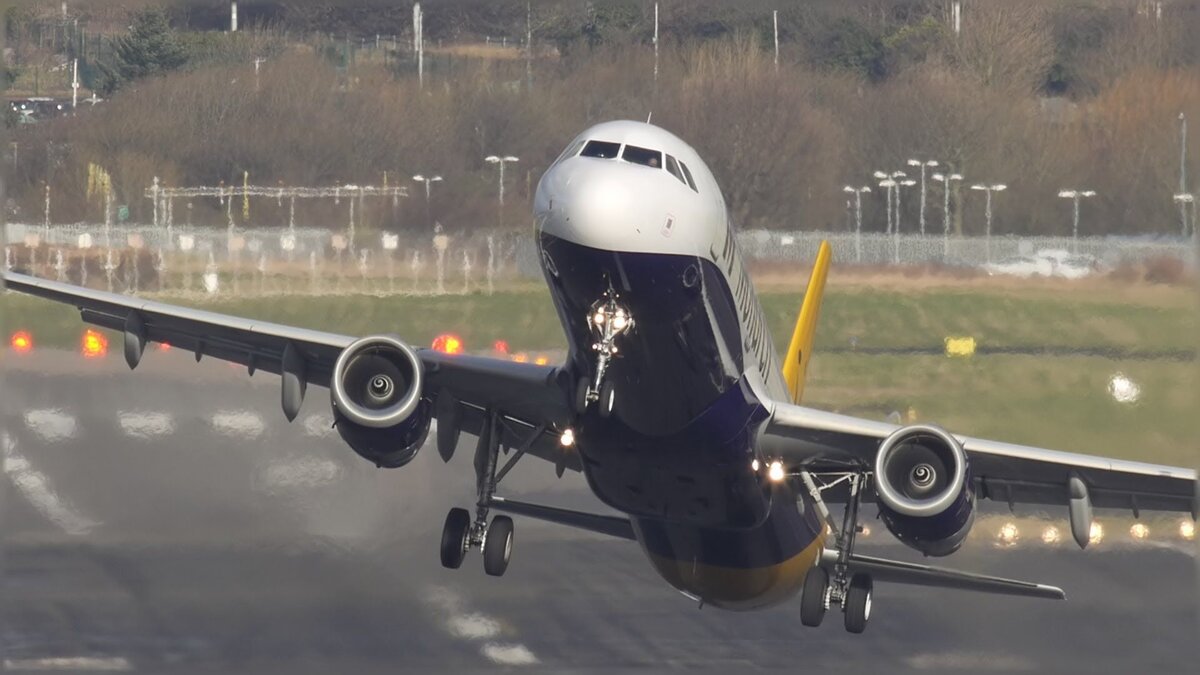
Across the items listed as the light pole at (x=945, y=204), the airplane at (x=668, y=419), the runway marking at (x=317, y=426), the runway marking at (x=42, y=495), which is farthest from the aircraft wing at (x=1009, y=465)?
the runway marking at (x=42, y=495)

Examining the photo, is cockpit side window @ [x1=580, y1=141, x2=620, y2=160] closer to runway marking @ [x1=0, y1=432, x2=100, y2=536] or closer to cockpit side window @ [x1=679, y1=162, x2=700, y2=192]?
cockpit side window @ [x1=679, y1=162, x2=700, y2=192]

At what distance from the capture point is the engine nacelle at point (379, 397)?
909 inches

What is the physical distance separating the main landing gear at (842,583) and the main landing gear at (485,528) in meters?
3.89

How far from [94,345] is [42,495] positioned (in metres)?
3.20

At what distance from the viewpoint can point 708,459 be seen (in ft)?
75.8

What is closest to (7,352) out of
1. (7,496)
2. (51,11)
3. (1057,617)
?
(7,496)

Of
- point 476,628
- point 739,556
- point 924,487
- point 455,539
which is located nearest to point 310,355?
point 455,539

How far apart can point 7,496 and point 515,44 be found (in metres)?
12.5

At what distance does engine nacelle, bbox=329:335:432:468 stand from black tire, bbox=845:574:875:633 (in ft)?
21.4

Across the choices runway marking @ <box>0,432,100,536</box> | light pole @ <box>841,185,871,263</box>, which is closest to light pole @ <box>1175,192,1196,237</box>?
light pole @ <box>841,185,871,263</box>

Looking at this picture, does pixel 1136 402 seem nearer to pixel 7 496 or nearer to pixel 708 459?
pixel 708 459

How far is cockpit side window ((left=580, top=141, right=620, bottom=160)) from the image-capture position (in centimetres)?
2061

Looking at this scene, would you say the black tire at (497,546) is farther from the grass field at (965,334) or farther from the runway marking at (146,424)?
the runway marking at (146,424)

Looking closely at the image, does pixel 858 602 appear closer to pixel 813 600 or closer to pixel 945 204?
pixel 813 600
